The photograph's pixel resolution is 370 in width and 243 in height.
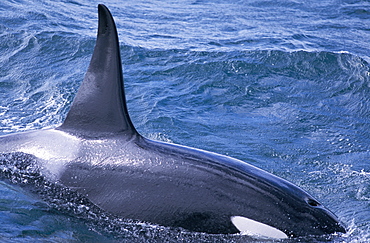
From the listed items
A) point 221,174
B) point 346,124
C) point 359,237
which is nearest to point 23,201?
point 221,174

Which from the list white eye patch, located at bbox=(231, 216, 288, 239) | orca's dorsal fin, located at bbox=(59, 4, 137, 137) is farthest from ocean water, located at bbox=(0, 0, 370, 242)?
orca's dorsal fin, located at bbox=(59, 4, 137, 137)

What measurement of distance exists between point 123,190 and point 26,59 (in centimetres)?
891

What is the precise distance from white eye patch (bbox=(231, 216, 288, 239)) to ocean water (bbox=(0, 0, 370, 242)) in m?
0.09

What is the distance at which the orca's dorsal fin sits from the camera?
6.07m

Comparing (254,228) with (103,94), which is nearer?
(254,228)

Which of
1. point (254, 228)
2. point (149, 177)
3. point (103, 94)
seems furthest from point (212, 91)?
point (254, 228)

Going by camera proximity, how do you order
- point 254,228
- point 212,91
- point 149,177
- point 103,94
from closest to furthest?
point 254,228, point 149,177, point 103,94, point 212,91

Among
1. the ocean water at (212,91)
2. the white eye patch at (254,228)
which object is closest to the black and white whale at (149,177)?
the white eye patch at (254,228)

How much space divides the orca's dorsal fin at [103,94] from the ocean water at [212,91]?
94cm

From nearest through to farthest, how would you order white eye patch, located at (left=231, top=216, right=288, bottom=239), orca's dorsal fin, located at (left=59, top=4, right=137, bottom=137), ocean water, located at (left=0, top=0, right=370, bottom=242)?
1. white eye patch, located at (left=231, top=216, right=288, bottom=239)
2. orca's dorsal fin, located at (left=59, top=4, right=137, bottom=137)
3. ocean water, located at (left=0, top=0, right=370, bottom=242)

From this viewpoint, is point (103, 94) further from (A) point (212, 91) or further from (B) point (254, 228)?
(A) point (212, 91)

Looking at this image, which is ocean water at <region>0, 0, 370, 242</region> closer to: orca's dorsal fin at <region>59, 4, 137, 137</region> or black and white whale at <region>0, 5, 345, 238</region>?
black and white whale at <region>0, 5, 345, 238</region>

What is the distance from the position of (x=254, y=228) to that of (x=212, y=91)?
6.80 metres

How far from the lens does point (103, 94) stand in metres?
6.18
